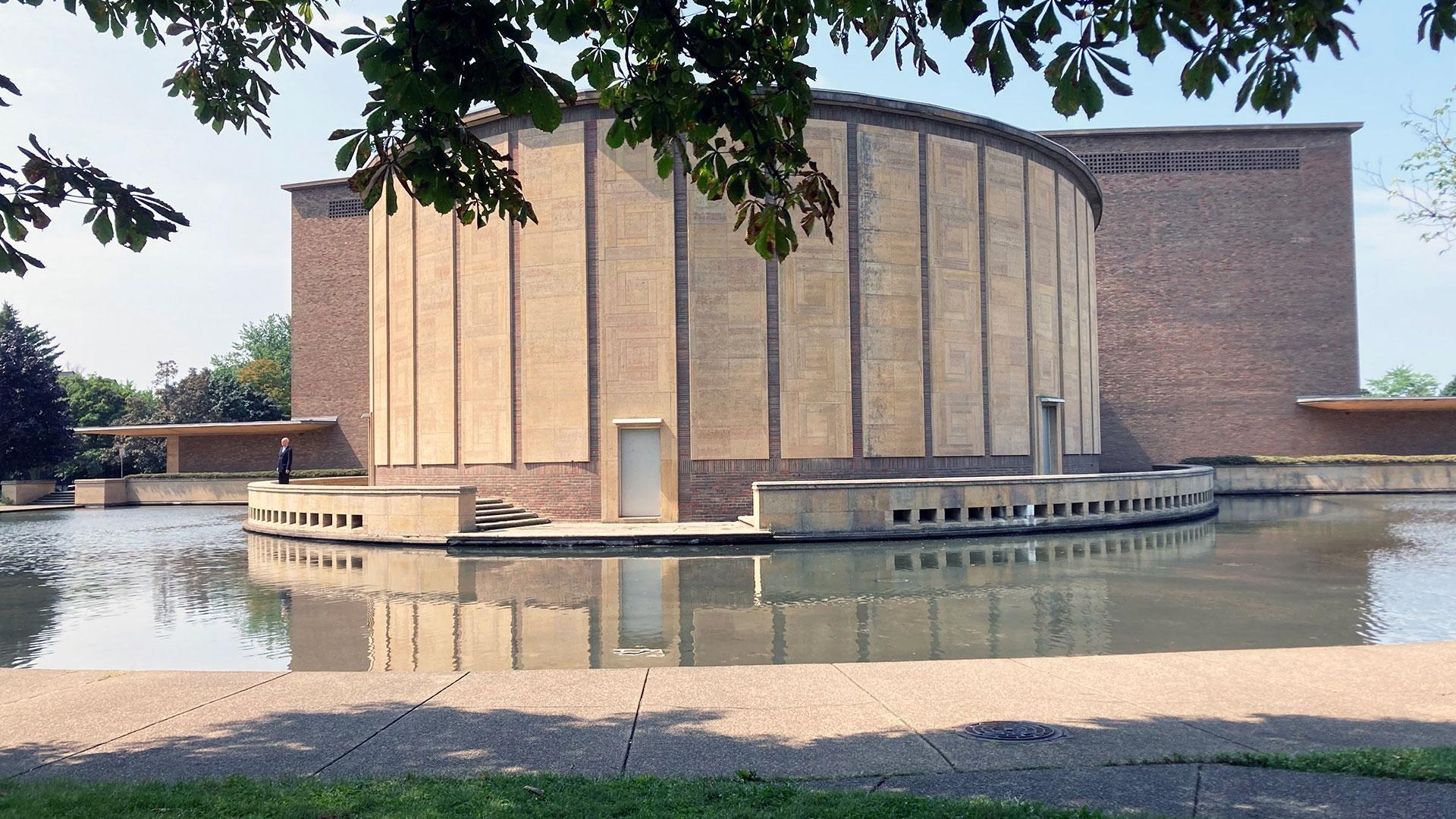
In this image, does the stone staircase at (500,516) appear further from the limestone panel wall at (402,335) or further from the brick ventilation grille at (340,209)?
the brick ventilation grille at (340,209)

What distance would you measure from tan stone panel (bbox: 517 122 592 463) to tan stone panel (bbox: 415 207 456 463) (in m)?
2.70

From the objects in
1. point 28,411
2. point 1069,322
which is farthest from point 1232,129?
point 28,411

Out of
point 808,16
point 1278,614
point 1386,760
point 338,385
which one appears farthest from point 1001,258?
point 338,385

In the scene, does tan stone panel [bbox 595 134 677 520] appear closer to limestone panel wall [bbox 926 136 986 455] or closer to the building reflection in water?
the building reflection in water

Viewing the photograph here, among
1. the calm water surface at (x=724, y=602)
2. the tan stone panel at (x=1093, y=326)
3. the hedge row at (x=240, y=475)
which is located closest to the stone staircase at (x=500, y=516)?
the calm water surface at (x=724, y=602)

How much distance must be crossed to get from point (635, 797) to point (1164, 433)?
4329 cm

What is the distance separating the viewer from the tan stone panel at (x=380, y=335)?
29.8m

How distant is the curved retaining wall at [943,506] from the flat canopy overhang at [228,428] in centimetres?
3275

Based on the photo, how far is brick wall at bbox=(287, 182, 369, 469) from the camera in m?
47.8

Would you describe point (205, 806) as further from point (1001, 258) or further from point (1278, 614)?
point (1001, 258)

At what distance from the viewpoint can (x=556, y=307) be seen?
25.4 m

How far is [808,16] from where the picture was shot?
7176mm

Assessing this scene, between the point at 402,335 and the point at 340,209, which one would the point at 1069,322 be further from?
the point at 340,209

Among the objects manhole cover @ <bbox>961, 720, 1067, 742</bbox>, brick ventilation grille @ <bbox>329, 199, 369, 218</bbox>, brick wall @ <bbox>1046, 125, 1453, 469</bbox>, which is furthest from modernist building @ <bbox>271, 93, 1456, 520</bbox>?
brick ventilation grille @ <bbox>329, 199, 369, 218</bbox>
